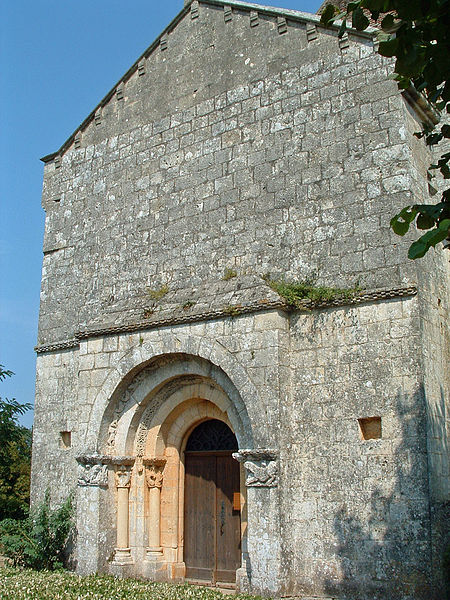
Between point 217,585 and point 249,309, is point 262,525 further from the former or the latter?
point 249,309

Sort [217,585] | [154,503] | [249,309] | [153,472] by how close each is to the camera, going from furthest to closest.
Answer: [153,472]
[154,503]
[217,585]
[249,309]

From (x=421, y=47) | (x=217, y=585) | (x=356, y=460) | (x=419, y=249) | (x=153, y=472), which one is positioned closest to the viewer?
(x=419, y=249)

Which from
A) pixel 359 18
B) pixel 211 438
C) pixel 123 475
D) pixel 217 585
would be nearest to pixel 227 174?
pixel 211 438

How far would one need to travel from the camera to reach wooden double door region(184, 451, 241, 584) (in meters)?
9.45

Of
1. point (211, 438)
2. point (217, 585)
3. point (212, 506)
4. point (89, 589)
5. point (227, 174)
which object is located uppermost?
point (227, 174)

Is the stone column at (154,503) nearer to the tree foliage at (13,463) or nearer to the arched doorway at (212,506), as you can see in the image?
the arched doorway at (212,506)

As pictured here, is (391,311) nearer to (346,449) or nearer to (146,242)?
(346,449)

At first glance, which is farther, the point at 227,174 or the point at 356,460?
the point at 227,174

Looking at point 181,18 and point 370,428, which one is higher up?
point 181,18

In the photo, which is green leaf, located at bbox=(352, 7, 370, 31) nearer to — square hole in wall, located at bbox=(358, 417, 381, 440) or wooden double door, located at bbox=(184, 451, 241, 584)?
square hole in wall, located at bbox=(358, 417, 381, 440)

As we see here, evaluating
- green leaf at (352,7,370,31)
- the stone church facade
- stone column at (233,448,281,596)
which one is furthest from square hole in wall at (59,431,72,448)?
green leaf at (352,7,370,31)

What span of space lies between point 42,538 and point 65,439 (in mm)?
1572

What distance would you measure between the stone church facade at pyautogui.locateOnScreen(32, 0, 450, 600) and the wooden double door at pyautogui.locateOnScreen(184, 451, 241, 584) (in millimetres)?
28

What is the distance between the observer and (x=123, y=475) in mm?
9875
